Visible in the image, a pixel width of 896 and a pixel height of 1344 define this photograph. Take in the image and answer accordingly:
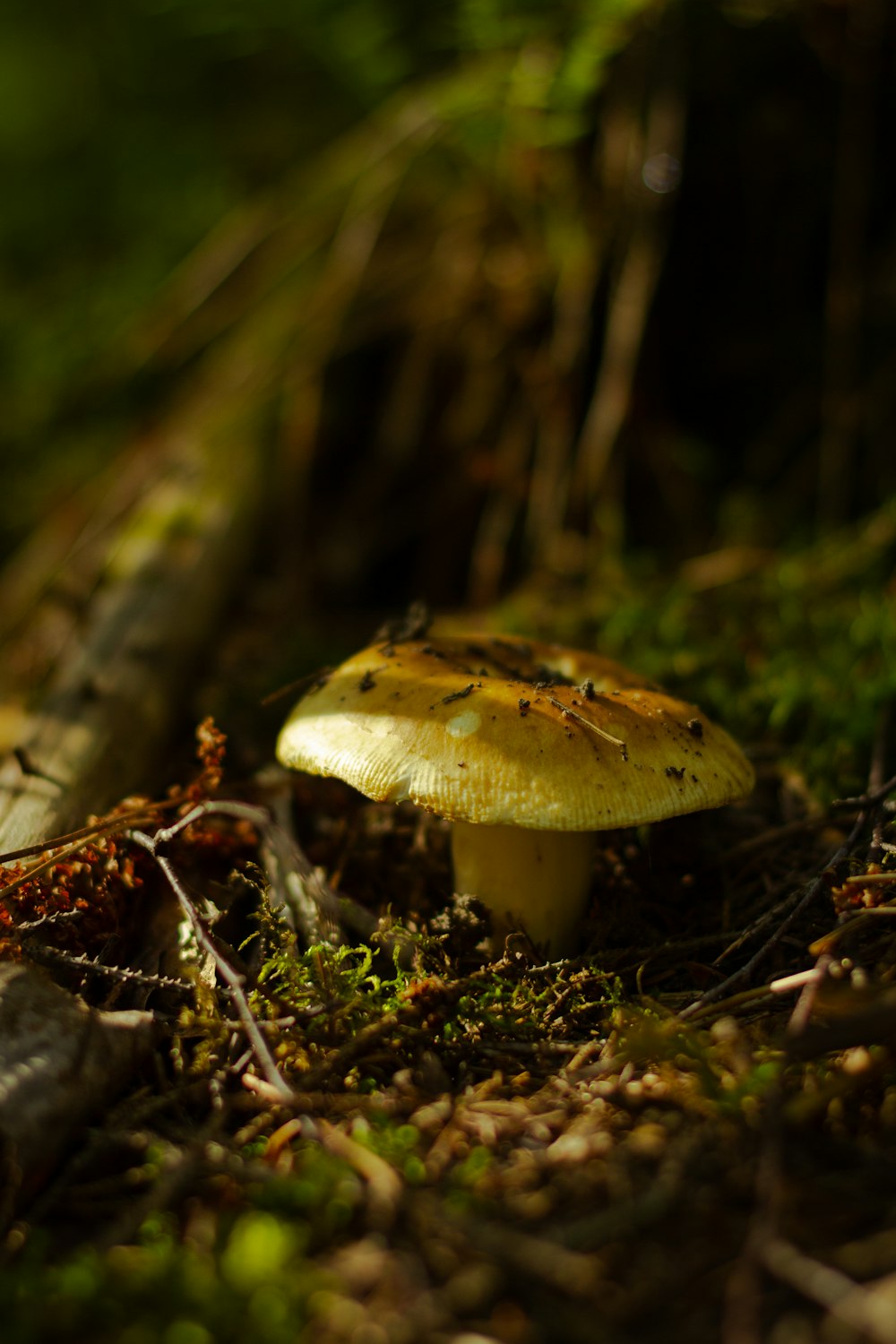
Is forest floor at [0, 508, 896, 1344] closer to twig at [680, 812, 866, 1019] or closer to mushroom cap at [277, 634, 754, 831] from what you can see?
twig at [680, 812, 866, 1019]

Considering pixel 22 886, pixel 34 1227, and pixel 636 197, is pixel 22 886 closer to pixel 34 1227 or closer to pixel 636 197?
pixel 34 1227

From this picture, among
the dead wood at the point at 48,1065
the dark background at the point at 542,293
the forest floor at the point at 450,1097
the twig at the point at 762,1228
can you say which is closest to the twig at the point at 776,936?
the forest floor at the point at 450,1097

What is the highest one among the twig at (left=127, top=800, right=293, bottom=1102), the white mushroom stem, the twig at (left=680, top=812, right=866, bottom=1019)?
the twig at (left=127, top=800, right=293, bottom=1102)

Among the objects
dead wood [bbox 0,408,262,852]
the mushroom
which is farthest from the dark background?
the mushroom

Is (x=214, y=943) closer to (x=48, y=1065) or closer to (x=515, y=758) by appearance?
(x=48, y=1065)

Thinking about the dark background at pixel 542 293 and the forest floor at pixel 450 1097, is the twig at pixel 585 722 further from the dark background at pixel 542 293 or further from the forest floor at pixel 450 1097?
the dark background at pixel 542 293

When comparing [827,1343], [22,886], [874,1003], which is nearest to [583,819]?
[874,1003]

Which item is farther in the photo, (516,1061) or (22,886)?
(22,886)

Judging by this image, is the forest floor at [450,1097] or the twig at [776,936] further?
the twig at [776,936]
